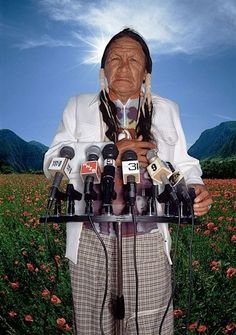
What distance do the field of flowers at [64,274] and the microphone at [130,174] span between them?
3.00 feet

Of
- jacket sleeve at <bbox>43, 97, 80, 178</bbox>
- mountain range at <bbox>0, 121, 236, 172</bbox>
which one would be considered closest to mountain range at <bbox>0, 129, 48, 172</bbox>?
mountain range at <bbox>0, 121, 236, 172</bbox>

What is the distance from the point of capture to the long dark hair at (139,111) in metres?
1.08

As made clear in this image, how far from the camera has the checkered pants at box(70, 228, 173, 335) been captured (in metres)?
1.02

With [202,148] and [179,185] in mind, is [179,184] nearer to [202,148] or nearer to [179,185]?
[179,185]

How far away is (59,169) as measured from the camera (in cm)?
83

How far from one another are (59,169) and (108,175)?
0.09 m

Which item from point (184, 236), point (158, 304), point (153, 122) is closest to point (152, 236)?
point (158, 304)

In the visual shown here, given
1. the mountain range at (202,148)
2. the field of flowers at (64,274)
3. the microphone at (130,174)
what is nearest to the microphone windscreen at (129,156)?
the microphone at (130,174)

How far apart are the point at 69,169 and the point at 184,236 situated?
5.70ft

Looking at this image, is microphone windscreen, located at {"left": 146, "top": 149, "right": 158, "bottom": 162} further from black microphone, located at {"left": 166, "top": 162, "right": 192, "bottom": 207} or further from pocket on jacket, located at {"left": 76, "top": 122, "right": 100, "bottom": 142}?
pocket on jacket, located at {"left": 76, "top": 122, "right": 100, "bottom": 142}

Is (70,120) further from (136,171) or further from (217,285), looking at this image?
(217,285)

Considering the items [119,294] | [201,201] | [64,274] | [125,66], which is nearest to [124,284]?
[119,294]

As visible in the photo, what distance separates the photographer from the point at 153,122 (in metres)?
1.11

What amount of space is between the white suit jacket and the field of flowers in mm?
685
